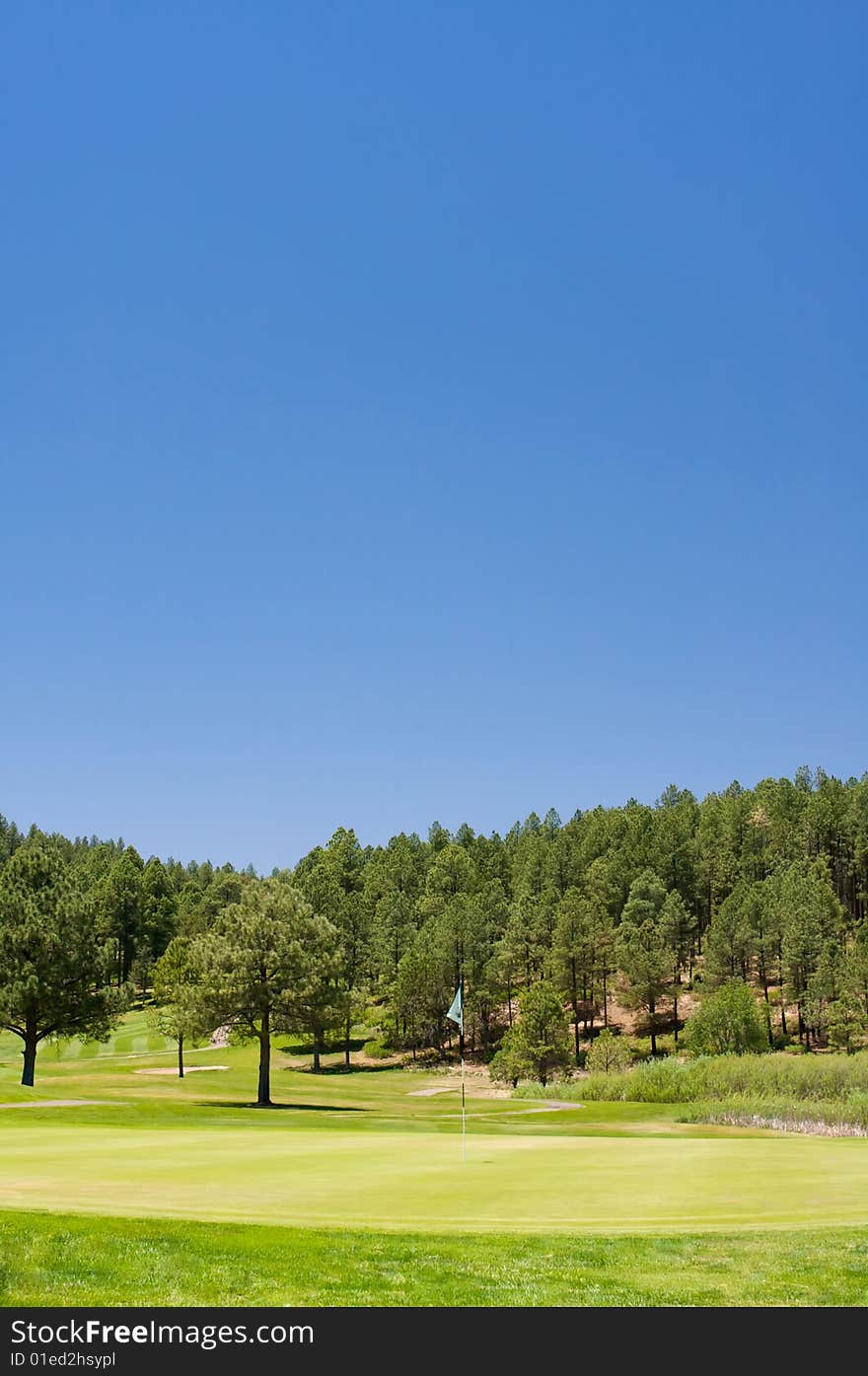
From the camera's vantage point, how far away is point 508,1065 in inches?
2687

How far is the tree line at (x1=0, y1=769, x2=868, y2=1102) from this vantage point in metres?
49.0

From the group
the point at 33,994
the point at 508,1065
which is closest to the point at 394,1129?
the point at 33,994

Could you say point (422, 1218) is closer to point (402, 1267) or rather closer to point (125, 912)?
point (402, 1267)

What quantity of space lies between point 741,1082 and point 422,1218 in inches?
1505

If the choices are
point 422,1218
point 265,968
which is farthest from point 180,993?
point 422,1218

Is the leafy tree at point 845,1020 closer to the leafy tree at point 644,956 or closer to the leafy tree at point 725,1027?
the leafy tree at point 725,1027

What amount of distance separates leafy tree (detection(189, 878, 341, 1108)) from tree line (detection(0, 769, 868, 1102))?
0.10m

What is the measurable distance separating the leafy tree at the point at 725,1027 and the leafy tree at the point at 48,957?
4064 centimetres

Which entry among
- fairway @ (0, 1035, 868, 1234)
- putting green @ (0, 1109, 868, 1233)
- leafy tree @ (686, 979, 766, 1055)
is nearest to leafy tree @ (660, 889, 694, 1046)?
leafy tree @ (686, 979, 766, 1055)

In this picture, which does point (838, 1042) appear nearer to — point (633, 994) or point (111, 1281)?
point (633, 994)

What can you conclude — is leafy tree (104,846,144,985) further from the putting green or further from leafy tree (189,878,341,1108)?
the putting green

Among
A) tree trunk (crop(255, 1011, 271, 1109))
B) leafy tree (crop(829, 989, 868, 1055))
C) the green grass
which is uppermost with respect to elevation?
the green grass

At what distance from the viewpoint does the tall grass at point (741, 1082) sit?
45531 mm
